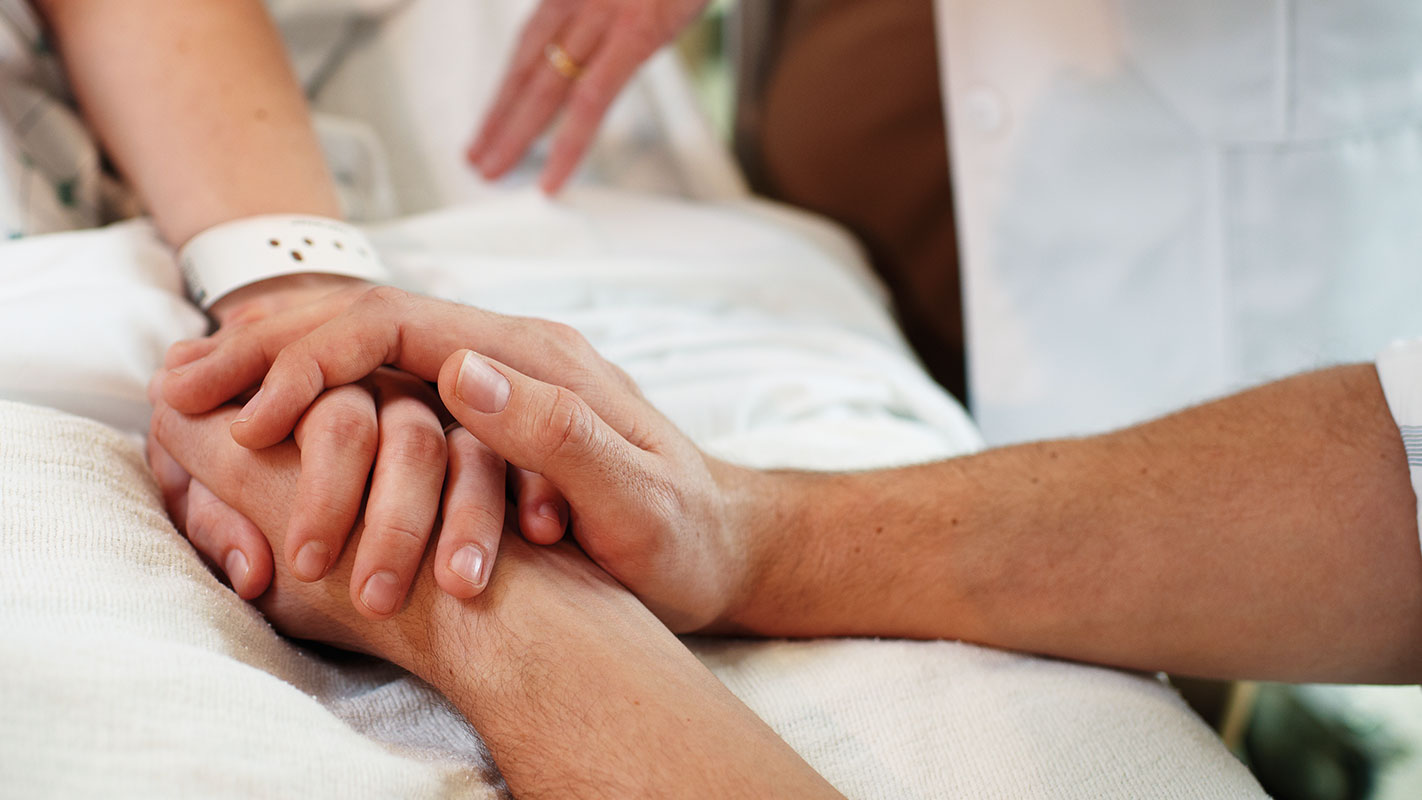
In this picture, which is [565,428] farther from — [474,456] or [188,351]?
[188,351]

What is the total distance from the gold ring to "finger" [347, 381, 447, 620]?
1.88 ft

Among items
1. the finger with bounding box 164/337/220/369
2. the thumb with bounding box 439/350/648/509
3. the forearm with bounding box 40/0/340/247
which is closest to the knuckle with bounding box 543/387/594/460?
the thumb with bounding box 439/350/648/509

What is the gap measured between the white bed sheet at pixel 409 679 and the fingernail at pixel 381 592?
5cm

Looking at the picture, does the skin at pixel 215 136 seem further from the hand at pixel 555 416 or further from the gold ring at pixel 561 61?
the gold ring at pixel 561 61

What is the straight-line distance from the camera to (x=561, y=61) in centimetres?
98

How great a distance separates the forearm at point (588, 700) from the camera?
1.43ft

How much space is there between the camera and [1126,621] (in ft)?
1.97

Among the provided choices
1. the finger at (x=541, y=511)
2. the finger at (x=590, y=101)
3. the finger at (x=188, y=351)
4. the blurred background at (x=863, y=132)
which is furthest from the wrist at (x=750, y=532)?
the blurred background at (x=863, y=132)

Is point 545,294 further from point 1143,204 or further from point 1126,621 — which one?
Result: point 1143,204

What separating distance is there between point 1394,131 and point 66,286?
1116 mm

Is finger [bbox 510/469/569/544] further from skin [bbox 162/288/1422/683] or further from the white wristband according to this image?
the white wristband

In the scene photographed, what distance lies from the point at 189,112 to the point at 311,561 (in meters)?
0.45

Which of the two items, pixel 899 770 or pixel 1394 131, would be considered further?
pixel 1394 131

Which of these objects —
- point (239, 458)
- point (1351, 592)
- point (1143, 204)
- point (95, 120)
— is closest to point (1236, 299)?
point (1143, 204)
